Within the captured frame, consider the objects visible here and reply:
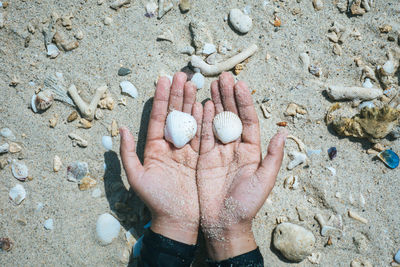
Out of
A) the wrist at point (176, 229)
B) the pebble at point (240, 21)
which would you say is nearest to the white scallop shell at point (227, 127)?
the wrist at point (176, 229)

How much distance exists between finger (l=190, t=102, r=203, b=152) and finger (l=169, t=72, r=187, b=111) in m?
0.15

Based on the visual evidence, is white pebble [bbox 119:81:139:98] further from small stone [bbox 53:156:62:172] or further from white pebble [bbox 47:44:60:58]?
small stone [bbox 53:156:62:172]

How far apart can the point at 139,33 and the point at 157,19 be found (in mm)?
238

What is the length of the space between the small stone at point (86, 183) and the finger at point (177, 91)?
109 centimetres

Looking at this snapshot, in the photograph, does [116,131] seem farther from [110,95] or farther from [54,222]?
[54,222]

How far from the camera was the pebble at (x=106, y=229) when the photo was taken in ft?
9.57

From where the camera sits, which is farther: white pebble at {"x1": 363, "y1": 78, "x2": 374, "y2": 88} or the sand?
white pebble at {"x1": 363, "y1": 78, "x2": 374, "y2": 88}

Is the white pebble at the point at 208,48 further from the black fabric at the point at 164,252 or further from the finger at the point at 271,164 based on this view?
the black fabric at the point at 164,252

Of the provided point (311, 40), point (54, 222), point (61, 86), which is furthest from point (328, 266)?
point (61, 86)

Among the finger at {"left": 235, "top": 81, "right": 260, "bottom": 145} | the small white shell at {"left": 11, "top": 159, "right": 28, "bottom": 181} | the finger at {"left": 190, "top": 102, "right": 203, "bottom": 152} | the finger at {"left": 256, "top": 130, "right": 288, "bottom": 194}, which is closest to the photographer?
the finger at {"left": 256, "top": 130, "right": 288, "bottom": 194}

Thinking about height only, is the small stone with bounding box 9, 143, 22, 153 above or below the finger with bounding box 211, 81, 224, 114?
below

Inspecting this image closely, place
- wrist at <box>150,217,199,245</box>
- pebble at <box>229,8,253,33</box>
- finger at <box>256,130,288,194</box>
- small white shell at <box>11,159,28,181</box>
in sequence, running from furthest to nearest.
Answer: pebble at <box>229,8,253,33</box> < small white shell at <box>11,159,28,181</box> < wrist at <box>150,217,199,245</box> < finger at <box>256,130,288,194</box>

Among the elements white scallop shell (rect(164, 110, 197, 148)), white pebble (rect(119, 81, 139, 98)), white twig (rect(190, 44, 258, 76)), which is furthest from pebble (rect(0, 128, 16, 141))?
white twig (rect(190, 44, 258, 76))

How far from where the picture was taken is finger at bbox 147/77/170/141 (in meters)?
2.79
